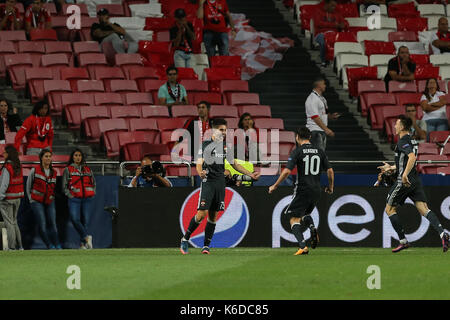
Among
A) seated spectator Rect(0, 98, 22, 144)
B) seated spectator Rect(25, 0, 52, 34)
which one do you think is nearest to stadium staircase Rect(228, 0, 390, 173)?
seated spectator Rect(25, 0, 52, 34)

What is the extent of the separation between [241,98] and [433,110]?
4259mm

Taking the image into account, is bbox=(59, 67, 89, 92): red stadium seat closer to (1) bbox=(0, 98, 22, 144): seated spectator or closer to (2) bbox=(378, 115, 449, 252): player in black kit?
(1) bbox=(0, 98, 22, 144): seated spectator

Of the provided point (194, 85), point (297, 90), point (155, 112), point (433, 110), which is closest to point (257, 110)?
point (194, 85)

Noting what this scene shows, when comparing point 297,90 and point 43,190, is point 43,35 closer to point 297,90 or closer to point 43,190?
point 297,90

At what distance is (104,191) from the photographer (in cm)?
1916

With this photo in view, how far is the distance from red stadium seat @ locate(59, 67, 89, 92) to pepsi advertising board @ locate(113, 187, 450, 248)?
16.4 ft

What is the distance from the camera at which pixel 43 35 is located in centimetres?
2389

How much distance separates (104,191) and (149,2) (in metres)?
9.13

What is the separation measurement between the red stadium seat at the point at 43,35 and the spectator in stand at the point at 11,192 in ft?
Answer: 20.1

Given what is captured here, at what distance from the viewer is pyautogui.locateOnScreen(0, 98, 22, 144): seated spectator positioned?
2027cm

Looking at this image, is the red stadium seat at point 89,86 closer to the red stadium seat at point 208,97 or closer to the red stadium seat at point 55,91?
the red stadium seat at point 55,91

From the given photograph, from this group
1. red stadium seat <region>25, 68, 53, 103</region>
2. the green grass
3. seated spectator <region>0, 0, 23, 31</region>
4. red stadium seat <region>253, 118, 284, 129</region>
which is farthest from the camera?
seated spectator <region>0, 0, 23, 31</region>
